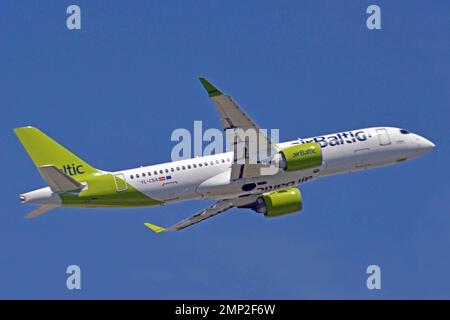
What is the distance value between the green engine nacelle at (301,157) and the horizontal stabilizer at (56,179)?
16880 millimetres

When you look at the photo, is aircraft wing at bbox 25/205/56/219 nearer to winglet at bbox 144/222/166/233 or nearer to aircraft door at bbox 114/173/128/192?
aircraft door at bbox 114/173/128/192

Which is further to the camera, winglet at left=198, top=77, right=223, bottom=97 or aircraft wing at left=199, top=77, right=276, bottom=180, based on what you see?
aircraft wing at left=199, top=77, right=276, bottom=180

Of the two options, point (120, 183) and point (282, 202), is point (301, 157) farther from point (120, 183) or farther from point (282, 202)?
point (120, 183)

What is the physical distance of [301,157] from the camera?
3499 inches

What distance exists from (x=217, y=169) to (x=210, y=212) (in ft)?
30.3

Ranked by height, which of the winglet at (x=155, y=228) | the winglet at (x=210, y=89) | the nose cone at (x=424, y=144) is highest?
the winglet at (x=210, y=89)

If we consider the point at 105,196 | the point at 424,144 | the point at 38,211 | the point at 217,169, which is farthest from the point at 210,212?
the point at 424,144

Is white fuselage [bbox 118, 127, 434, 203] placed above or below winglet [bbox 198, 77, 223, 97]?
below

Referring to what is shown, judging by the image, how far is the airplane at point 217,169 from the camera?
281 ft

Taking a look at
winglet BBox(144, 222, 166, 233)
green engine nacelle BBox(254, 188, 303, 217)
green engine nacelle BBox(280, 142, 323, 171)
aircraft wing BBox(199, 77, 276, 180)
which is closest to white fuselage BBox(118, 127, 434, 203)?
green engine nacelle BBox(280, 142, 323, 171)

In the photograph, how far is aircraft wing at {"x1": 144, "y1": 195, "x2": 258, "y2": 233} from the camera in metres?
96.6

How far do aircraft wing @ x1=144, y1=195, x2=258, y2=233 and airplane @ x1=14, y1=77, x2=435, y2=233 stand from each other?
10.5 ft

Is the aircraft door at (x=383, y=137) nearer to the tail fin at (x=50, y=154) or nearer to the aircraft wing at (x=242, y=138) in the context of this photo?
the aircraft wing at (x=242, y=138)

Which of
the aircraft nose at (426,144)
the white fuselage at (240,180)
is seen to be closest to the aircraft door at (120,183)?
the white fuselage at (240,180)
